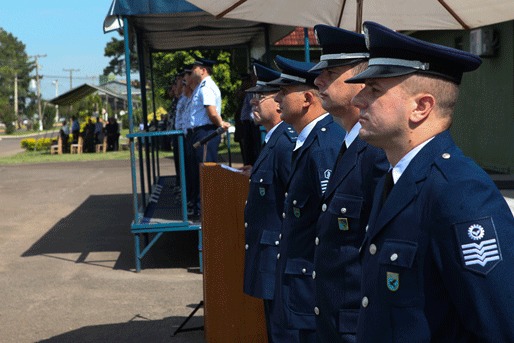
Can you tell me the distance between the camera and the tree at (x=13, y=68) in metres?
134

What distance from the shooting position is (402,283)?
2.29 metres

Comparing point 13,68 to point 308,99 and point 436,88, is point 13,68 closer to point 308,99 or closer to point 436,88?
point 308,99

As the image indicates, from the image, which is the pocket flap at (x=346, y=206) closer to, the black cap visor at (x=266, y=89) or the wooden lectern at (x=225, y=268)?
the black cap visor at (x=266, y=89)

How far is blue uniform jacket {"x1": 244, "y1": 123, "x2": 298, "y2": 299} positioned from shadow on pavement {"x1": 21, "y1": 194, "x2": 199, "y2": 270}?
5.03 meters

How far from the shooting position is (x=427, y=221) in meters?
2.25

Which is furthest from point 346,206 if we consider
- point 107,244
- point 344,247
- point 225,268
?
point 107,244

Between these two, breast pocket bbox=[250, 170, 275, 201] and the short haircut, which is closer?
the short haircut

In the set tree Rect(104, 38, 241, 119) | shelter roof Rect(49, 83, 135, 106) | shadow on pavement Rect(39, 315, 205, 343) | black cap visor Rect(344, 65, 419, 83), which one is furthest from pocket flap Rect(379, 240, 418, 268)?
shelter roof Rect(49, 83, 135, 106)

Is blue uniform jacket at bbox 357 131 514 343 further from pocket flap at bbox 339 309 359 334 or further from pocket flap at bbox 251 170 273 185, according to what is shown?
pocket flap at bbox 251 170 273 185

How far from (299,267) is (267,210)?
0.81 metres

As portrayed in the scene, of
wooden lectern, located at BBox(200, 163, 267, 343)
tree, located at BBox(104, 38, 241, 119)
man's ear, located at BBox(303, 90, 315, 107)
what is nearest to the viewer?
man's ear, located at BBox(303, 90, 315, 107)

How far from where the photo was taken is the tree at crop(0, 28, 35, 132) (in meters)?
134

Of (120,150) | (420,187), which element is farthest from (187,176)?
(120,150)

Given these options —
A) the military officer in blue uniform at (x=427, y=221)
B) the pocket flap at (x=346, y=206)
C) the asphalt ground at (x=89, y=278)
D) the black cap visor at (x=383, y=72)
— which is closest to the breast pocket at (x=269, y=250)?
the pocket flap at (x=346, y=206)
